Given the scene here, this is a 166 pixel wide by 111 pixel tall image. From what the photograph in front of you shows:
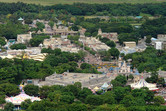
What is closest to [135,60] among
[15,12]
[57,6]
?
[15,12]

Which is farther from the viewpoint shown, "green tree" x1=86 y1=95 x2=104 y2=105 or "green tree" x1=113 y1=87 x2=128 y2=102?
"green tree" x1=113 y1=87 x2=128 y2=102

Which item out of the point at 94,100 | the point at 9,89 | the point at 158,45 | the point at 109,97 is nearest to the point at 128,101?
the point at 109,97

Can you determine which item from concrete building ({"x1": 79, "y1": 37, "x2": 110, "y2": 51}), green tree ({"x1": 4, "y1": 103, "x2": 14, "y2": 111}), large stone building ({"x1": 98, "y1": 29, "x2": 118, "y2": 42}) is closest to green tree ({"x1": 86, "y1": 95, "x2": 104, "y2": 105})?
green tree ({"x1": 4, "y1": 103, "x2": 14, "y2": 111})

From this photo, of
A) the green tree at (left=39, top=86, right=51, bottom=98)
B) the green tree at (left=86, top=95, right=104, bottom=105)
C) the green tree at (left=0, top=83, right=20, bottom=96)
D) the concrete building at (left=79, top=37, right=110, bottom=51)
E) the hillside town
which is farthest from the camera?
the concrete building at (left=79, top=37, right=110, bottom=51)

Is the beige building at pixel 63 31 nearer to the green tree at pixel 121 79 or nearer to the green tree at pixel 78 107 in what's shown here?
the green tree at pixel 121 79

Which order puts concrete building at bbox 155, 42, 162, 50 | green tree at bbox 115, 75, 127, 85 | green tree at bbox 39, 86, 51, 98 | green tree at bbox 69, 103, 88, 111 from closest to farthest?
green tree at bbox 69, 103, 88, 111 < green tree at bbox 39, 86, 51, 98 < green tree at bbox 115, 75, 127, 85 < concrete building at bbox 155, 42, 162, 50

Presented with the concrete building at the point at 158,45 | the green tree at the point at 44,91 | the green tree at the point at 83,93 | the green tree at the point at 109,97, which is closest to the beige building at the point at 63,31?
the concrete building at the point at 158,45

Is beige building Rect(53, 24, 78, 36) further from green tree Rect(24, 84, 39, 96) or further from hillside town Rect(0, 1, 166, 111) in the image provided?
green tree Rect(24, 84, 39, 96)

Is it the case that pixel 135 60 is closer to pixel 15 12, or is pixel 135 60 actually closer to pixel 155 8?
pixel 15 12
